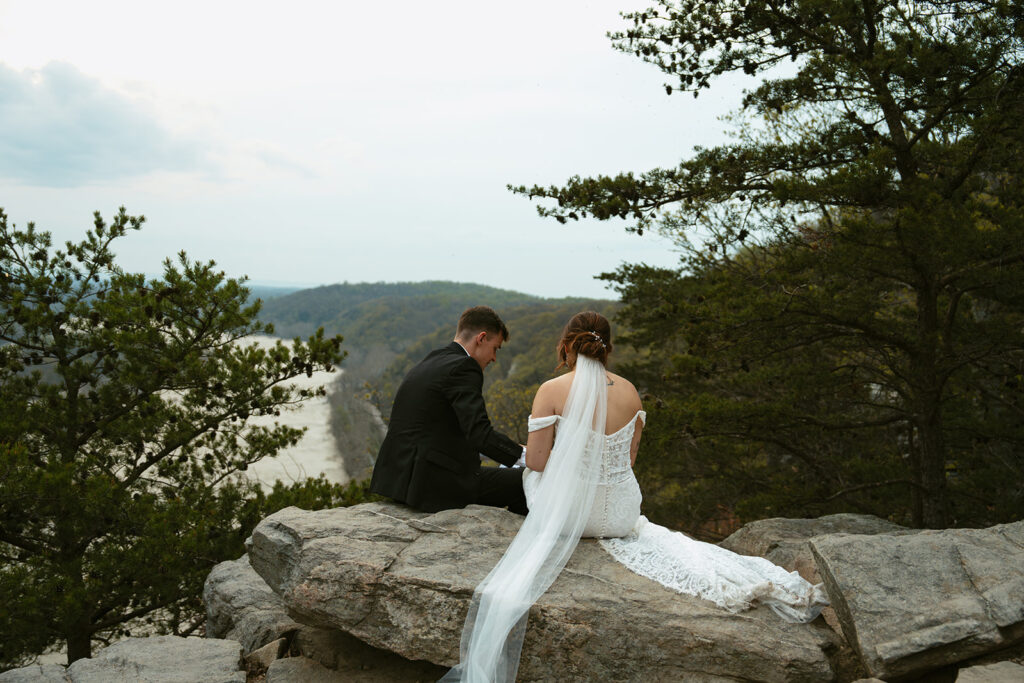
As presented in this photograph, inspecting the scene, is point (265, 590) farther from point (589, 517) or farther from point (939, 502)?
point (939, 502)

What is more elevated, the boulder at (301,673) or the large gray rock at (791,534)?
the large gray rock at (791,534)

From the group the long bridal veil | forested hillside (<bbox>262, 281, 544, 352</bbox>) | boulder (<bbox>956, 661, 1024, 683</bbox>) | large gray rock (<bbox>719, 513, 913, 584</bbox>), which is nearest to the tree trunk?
large gray rock (<bbox>719, 513, 913, 584</bbox>)

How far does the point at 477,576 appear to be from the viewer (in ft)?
12.5

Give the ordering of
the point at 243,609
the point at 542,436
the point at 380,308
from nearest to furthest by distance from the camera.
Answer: the point at 542,436
the point at 243,609
the point at 380,308

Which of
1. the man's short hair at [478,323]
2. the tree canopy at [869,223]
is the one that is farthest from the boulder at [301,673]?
the tree canopy at [869,223]

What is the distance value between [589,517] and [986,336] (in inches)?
214

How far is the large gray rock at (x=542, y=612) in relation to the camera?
137 inches

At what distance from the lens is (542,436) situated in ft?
14.3

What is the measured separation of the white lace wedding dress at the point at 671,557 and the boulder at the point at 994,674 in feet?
2.32

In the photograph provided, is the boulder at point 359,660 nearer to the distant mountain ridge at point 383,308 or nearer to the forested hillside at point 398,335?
the forested hillside at point 398,335

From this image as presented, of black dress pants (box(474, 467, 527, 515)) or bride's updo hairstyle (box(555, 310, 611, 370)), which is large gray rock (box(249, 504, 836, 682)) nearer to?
black dress pants (box(474, 467, 527, 515))

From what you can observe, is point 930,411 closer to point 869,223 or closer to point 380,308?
point 869,223

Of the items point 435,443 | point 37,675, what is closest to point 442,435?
point 435,443

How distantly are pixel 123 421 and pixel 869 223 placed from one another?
8.49 meters
